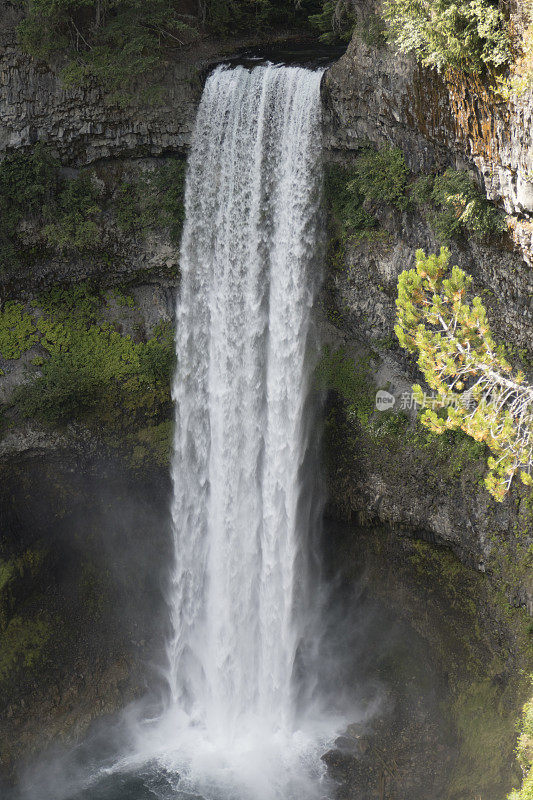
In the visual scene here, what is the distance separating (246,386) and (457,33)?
30.6 ft

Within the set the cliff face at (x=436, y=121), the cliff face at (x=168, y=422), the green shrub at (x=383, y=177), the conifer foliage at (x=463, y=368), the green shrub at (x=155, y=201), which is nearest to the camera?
the conifer foliage at (x=463, y=368)

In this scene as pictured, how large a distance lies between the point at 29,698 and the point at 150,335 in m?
10.2

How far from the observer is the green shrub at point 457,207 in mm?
12383

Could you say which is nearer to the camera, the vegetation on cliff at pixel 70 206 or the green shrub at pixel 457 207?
the green shrub at pixel 457 207

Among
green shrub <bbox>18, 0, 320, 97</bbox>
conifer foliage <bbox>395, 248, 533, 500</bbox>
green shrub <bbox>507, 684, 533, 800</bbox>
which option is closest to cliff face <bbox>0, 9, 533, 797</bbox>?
green shrub <bbox>18, 0, 320, 97</bbox>

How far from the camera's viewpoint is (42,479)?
19.9 meters

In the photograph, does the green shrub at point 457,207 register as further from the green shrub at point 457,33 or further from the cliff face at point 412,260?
the green shrub at point 457,33

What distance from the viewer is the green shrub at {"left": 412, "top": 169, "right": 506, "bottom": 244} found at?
12383 millimetres

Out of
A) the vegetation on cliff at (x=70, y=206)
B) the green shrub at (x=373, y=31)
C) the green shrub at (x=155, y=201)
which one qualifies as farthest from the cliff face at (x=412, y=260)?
the vegetation on cliff at (x=70, y=206)

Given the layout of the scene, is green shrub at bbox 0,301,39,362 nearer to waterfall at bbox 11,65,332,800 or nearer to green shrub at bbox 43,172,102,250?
green shrub at bbox 43,172,102,250

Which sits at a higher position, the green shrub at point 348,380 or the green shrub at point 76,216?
the green shrub at point 76,216

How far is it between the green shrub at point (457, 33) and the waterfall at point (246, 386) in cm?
457

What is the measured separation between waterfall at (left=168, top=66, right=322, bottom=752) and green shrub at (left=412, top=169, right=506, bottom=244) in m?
3.55

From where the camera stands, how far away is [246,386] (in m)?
17.8
